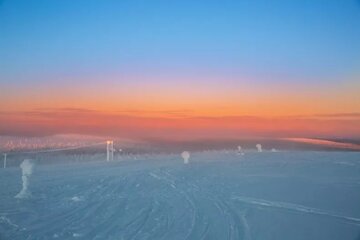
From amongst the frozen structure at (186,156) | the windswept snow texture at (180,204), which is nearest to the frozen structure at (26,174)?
the windswept snow texture at (180,204)

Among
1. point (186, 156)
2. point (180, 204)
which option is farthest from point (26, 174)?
point (186, 156)

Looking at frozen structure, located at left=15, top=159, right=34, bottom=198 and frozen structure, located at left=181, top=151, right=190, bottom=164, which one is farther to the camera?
frozen structure, located at left=181, top=151, right=190, bottom=164

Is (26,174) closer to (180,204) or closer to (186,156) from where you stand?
(180,204)

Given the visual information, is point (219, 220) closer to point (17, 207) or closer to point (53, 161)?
point (17, 207)

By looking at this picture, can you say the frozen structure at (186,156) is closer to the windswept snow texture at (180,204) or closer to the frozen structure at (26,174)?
the windswept snow texture at (180,204)

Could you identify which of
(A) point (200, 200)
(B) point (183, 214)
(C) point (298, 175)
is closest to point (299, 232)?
(B) point (183, 214)

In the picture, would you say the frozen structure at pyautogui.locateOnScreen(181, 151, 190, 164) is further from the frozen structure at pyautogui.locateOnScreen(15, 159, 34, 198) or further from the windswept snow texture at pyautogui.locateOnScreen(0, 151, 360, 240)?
the frozen structure at pyautogui.locateOnScreen(15, 159, 34, 198)

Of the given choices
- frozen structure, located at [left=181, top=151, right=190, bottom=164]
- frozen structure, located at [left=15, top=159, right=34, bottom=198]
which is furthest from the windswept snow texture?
frozen structure, located at [left=181, top=151, right=190, bottom=164]

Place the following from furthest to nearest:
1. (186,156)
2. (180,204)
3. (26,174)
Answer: (186,156)
(180,204)
(26,174)
